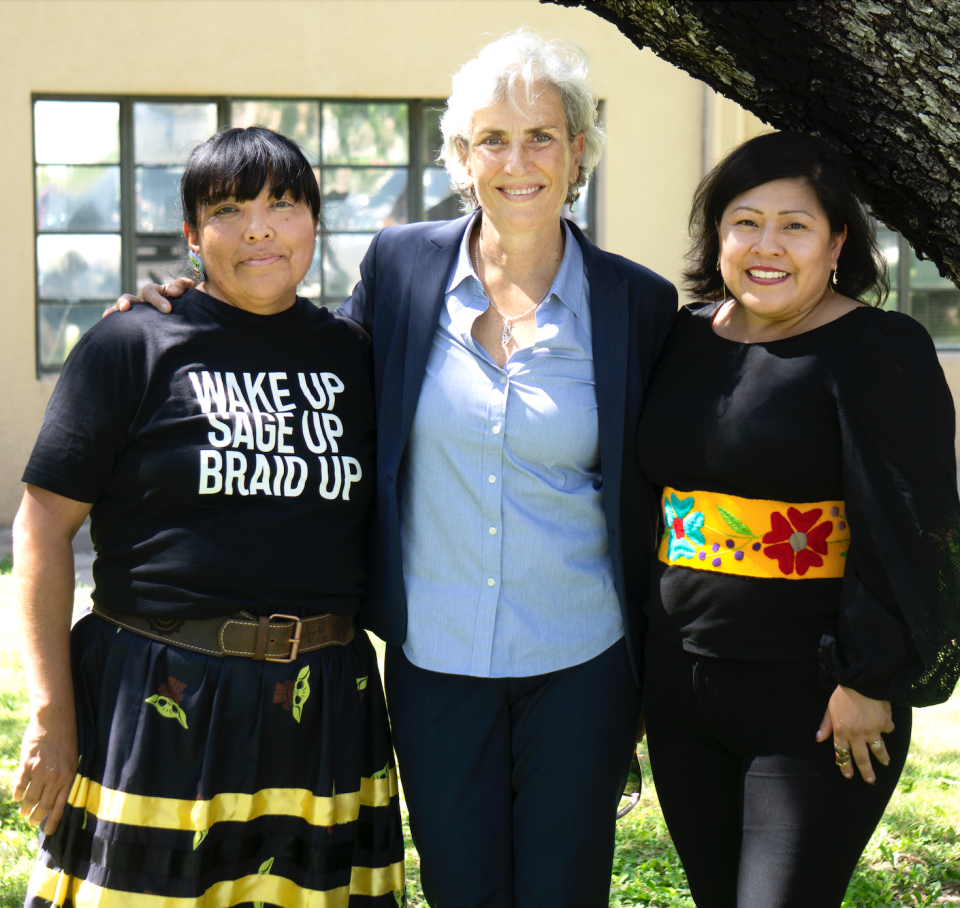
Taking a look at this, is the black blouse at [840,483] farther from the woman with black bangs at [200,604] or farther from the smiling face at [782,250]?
the woman with black bangs at [200,604]

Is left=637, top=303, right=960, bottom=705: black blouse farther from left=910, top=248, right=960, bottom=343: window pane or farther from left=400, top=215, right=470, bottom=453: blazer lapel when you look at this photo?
left=910, top=248, right=960, bottom=343: window pane

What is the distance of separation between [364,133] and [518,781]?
6003mm

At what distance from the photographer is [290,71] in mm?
7219

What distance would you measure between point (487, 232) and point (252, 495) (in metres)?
0.89

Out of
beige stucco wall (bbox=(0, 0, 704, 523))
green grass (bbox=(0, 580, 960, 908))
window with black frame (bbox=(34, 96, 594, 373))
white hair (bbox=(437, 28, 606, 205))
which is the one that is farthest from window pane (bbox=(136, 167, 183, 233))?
white hair (bbox=(437, 28, 606, 205))

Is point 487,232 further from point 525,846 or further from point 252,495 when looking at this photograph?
point 525,846

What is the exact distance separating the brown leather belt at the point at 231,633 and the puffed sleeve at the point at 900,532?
107 centimetres

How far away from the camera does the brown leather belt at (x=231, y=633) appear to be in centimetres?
213

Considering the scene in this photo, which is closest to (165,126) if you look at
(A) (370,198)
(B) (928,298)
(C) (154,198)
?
(C) (154,198)

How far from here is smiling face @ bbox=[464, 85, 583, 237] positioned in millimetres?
2426

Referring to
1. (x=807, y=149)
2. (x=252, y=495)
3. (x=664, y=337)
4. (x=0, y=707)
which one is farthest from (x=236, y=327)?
(x=0, y=707)

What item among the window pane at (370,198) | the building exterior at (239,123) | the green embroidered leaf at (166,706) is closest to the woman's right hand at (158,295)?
the green embroidered leaf at (166,706)

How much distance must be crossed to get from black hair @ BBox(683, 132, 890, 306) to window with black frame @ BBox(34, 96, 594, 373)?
204 inches

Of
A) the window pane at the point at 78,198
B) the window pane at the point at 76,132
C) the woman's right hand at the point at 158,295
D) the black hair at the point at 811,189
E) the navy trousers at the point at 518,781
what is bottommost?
the navy trousers at the point at 518,781
